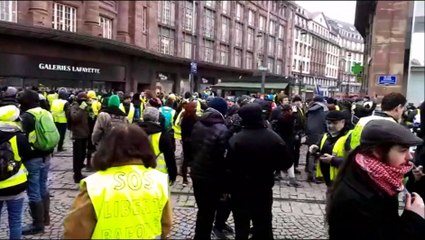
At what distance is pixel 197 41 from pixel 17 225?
142 feet

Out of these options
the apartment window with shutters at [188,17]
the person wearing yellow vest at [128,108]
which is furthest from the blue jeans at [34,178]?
the apartment window with shutters at [188,17]

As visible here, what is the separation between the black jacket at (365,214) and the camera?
2.02 metres

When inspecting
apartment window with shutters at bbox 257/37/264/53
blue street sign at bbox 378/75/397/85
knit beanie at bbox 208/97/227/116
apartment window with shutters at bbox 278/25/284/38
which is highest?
apartment window with shutters at bbox 278/25/284/38

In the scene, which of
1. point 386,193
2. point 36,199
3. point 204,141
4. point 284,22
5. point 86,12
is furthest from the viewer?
point 284,22

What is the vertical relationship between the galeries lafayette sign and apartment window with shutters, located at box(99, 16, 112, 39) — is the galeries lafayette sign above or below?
below

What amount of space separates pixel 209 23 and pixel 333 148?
45974 mm

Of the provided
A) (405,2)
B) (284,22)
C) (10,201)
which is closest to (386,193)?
(10,201)

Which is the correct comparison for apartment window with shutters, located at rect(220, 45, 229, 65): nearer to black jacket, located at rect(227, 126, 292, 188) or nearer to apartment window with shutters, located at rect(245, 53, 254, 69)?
apartment window with shutters, located at rect(245, 53, 254, 69)

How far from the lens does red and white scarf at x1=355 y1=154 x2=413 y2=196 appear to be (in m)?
2.09

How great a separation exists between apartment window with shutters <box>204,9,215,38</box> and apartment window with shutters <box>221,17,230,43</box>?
2859 mm

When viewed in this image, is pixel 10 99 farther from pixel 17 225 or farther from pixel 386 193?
pixel 386 193

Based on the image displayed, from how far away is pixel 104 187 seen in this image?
87.9 inches

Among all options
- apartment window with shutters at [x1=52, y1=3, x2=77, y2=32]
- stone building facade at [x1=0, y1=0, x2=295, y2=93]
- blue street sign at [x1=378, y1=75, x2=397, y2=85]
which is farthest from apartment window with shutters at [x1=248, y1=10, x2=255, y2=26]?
blue street sign at [x1=378, y1=75, x2=397, y2=85]

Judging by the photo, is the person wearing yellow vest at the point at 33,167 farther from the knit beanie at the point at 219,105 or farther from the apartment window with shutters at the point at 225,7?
the apartment window with shutters at the point at 225,7
